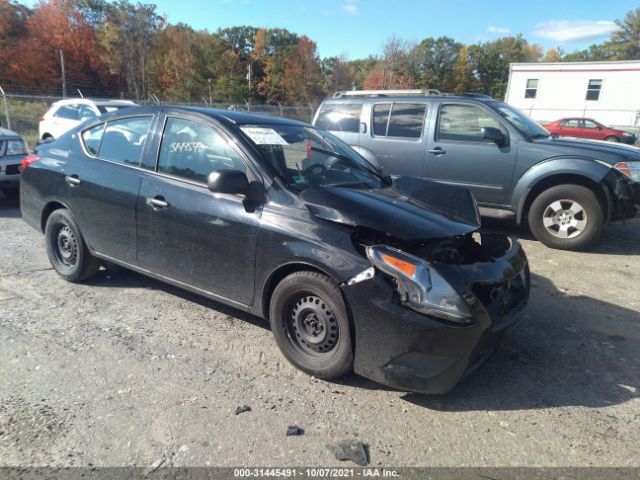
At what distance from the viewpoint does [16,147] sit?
826cm

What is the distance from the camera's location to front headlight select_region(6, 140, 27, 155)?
8.15m

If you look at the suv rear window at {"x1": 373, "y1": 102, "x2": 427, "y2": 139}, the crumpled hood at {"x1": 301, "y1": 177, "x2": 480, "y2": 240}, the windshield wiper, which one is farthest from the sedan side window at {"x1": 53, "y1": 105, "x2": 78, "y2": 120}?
the crumpled hood at {"x1": 301, "y1": 177, "x2": 480, "y2": 240}

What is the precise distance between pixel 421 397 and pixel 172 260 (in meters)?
2.14

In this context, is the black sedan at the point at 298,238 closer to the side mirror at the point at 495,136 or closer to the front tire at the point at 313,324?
the front tire at the point at 313,324

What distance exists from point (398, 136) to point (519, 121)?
1.76 metres

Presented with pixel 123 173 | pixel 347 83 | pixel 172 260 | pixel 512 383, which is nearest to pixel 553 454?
pixel 512 383

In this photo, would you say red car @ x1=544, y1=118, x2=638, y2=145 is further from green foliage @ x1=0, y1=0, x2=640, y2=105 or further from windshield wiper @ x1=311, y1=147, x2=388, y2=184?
green foliage @ x1=0, y1=0, x2=640, y2=105

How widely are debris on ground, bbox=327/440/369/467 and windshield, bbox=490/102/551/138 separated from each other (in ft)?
17.4

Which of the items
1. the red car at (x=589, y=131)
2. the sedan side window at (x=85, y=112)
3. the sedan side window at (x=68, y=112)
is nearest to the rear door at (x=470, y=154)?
the sedan side window at (x=85, y=112)

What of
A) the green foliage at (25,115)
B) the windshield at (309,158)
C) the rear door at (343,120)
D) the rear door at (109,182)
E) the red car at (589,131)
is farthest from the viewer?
the red car at (589,131)

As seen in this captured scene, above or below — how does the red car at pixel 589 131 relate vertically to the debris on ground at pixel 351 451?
above

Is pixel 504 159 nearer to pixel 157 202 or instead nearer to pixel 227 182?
pixel 227 182

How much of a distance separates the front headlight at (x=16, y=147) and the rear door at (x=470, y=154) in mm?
7092

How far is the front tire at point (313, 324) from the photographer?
2.85 metres
